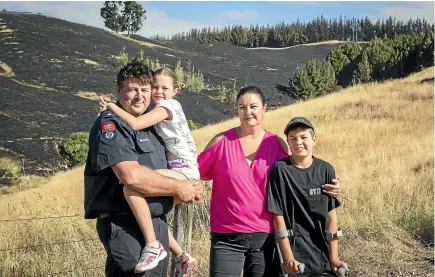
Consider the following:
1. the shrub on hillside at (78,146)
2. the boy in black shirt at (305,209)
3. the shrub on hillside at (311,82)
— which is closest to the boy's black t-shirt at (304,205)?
the boy in black shirt at (305,209)

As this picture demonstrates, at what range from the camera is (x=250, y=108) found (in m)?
3.32

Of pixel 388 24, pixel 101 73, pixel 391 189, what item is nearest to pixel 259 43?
pixel 388 24

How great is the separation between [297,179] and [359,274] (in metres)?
2.57

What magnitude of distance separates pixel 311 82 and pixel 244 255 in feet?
101

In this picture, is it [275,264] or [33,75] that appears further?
[33,75]

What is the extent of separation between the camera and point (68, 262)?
15.9 feet

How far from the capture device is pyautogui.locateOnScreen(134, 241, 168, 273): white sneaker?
2.61 m

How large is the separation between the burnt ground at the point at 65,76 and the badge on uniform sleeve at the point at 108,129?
1238 cm

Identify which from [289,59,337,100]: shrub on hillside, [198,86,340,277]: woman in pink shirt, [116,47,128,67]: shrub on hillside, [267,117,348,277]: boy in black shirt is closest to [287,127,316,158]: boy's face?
[267,117,348,277]: boy in black shirt

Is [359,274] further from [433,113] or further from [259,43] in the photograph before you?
[259,43]

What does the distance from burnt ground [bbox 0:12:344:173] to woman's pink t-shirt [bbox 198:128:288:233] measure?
39.0 ft

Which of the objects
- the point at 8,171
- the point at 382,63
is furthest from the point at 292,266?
the point at 382,63

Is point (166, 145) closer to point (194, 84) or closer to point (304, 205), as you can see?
point (304, 205)

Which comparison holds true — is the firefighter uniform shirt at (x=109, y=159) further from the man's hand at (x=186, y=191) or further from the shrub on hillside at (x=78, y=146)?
the shrub on hillside at (x=78, y=146)
